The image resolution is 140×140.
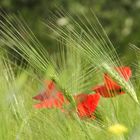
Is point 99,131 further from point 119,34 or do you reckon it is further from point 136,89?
point 119,34

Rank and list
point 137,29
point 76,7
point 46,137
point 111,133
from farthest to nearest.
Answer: point 76,7 → point 137,29 → point 46,137 → point 111,133

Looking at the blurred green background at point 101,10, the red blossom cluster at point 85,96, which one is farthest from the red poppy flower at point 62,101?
the blurred green background at point 101,10

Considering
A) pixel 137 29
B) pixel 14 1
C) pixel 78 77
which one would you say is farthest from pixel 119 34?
pixel 78 77

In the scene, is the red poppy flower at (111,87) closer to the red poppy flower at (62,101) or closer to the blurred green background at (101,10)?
the red poppy flower at (62,101)

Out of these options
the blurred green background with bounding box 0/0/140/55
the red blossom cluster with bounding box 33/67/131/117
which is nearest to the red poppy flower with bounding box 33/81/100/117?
the red blossom cluster with bounding box 33/67/131/117

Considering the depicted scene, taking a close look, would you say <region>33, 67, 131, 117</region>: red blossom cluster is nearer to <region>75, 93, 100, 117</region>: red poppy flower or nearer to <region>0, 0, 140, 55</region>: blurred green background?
<region>75, 93, 100, 117</region>: red poppy flower

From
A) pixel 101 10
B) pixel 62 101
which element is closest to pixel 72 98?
pixel 62 101

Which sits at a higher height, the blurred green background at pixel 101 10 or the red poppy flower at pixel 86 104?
the red poppy flower at pixel 86 104
